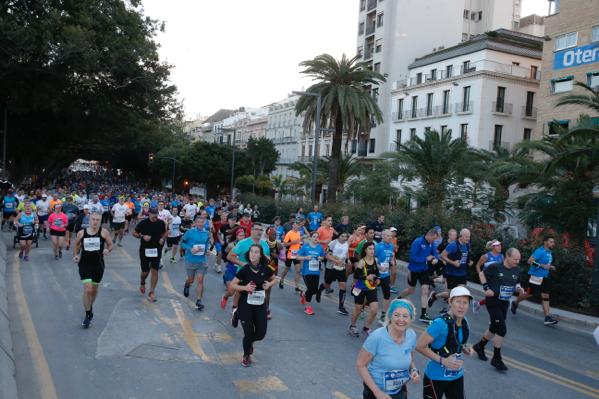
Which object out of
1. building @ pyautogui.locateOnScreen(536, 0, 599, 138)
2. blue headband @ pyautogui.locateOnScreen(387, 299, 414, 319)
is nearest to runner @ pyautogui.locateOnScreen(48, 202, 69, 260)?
blue headband @ pyautogui.locateOnScreen(387, 299, 414, 319)

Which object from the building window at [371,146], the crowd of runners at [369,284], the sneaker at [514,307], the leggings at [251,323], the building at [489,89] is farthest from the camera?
the building window at [371,146]

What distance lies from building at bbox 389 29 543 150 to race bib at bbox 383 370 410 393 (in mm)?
37255

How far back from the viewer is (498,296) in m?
7.66

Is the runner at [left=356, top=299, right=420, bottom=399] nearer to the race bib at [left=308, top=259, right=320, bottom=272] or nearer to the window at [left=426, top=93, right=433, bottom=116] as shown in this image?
the race bib at [left=308, top=259, right=320, bottom=272]

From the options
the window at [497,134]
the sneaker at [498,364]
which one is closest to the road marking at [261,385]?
the sneaker at [498,364]

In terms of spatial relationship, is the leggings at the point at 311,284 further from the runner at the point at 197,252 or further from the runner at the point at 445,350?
the runner at the point at 445,350

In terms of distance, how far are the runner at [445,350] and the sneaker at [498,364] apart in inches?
121

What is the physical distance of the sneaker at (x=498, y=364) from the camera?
24.3ft

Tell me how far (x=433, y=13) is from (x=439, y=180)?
37.0 meters

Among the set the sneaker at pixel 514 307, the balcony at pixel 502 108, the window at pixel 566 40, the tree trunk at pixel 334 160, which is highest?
the window at pixel 566 40

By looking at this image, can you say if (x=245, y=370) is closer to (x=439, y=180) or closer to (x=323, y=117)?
(x=439, y=180)

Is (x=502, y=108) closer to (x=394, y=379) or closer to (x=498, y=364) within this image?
(x=498, y=364)

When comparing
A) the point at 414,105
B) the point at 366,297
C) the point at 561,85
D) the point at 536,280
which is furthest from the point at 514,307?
the point at 414,105

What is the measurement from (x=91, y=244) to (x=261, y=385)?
12.7 ft
